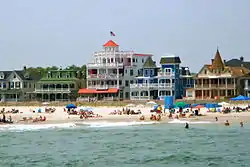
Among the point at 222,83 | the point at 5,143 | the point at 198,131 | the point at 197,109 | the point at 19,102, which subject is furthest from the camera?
the point at 19,102

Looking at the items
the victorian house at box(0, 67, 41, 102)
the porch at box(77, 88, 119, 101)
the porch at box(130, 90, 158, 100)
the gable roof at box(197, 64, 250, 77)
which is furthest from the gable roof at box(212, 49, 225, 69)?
the victorian house at box(0, 67, 41, 102)

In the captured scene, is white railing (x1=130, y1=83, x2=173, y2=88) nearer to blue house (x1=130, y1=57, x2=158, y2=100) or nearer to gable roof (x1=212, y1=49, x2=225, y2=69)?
blue house (x1=130, y1=57, x2=158, y2=100)

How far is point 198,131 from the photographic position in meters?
57.7

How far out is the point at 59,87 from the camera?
349ft

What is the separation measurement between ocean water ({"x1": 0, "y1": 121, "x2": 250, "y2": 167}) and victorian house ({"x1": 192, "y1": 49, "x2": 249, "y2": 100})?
29.3m

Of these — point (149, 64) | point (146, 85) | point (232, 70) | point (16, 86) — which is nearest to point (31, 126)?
point (146, 85)

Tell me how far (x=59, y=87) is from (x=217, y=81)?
27079 millimetres

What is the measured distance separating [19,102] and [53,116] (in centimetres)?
2768

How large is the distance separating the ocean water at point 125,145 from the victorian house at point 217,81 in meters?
29.3

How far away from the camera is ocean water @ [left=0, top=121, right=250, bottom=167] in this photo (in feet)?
134

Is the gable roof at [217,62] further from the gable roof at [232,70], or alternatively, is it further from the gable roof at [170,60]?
the gable roof at [170,60]

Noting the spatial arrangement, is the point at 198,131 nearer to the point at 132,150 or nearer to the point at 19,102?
the point at 132,150

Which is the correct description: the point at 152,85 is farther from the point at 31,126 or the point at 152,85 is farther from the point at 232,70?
the point at 31,126

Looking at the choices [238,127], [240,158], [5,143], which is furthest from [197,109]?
[240,158]
